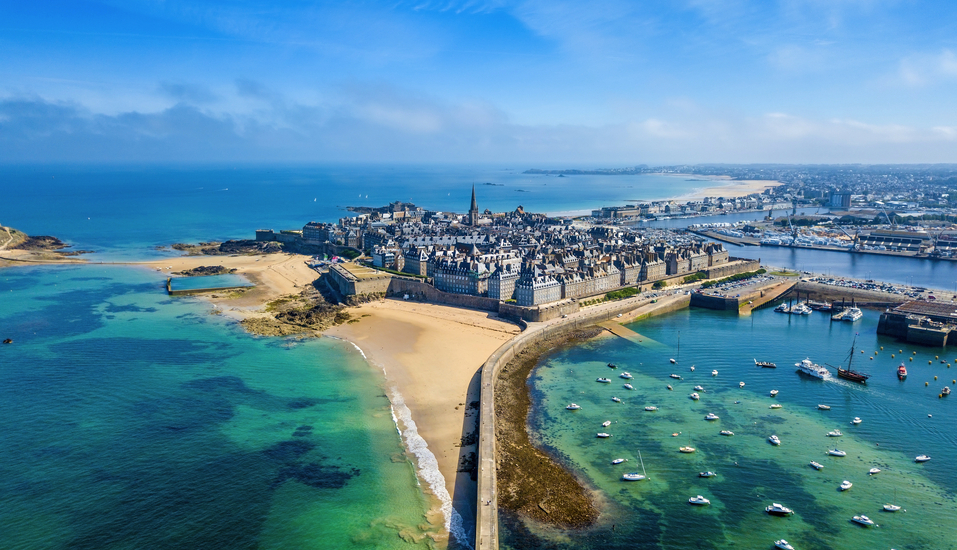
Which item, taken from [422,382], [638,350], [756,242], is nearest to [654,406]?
[638,350]

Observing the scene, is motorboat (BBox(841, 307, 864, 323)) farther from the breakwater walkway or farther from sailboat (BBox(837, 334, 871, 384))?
sailboat (BBox(837, 334, 871, 384))

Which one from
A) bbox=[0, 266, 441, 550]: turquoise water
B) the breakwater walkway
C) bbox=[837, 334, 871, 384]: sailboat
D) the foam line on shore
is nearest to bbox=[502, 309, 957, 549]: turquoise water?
bbox=[837, 334, 871, 384]: sailboat

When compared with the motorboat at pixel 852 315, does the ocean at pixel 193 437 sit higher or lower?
lower

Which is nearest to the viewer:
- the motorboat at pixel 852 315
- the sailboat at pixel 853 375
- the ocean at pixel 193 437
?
the ocean at pixel 193 437

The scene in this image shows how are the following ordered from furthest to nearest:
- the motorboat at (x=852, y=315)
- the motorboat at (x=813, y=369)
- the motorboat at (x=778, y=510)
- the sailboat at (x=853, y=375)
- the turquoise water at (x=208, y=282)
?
the turquoise water at (x=208, y=282) < the motorboat at (x=852, y=315) < the motorboat at (x=813, y=369) < the sailboat at (x=853, y=375) < the motorboat at (x=778, y=510)

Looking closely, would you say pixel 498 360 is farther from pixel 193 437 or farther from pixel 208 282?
pixel 208 282

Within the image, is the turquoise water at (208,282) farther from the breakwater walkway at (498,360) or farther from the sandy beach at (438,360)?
the breakwater walkway at (498,360)

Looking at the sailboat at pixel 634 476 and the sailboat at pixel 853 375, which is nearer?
the sailboat at pixel 634 476

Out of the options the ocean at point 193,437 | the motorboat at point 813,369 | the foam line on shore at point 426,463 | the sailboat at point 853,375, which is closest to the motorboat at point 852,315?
the ocean at point 193,437
